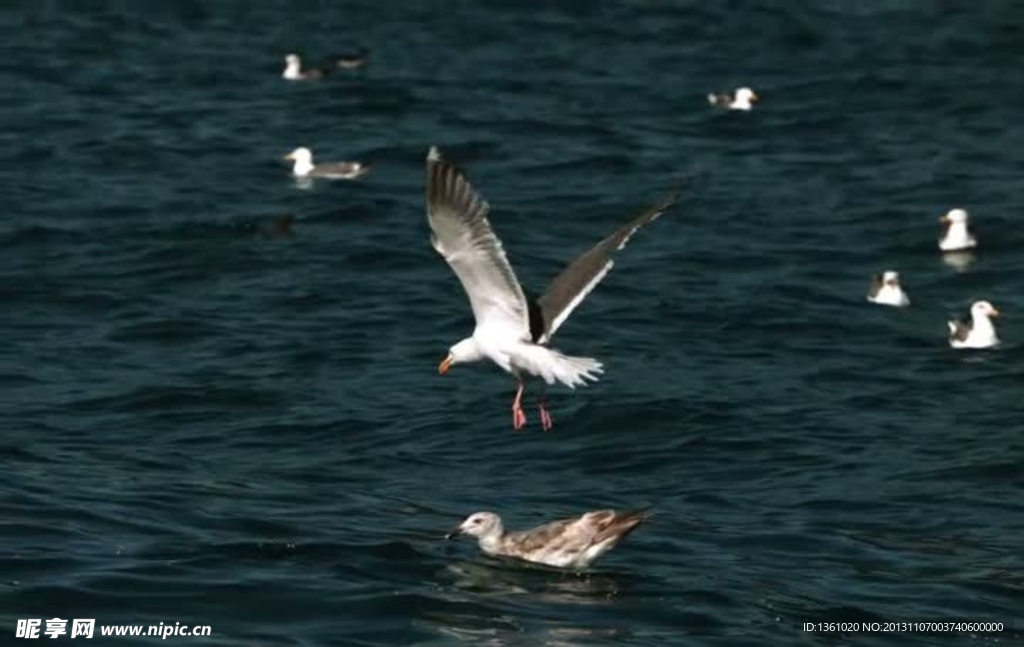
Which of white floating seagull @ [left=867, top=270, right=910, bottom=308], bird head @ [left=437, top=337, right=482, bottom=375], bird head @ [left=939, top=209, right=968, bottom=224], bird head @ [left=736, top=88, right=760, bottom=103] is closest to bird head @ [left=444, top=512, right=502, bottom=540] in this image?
bird head @ [left=437, top=337, right=482, bottom=375]

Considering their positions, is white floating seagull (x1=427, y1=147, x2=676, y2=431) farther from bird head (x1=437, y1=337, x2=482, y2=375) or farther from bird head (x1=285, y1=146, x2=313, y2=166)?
bird head (x1=285, y1=146, x2=313, y2=166)

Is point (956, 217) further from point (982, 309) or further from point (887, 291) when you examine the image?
point (982, 309)

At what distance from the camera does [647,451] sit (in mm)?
18703

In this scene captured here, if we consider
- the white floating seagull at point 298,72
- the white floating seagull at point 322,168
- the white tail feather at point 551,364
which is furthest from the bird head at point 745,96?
the white tail feather at point 551,364

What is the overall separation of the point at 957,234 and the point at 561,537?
455 inches

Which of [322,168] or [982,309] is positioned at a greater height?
[322,168]

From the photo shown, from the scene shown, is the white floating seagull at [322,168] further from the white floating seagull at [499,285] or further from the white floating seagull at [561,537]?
the white floating seagull at [561,537]

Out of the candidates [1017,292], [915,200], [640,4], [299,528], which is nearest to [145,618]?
→ [299,528]

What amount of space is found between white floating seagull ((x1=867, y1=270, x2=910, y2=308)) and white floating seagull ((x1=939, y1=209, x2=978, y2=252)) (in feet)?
5.72

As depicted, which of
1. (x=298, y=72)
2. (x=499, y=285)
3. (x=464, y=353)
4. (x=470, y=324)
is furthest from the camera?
(x=298, y=72)

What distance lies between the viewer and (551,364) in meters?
14.6

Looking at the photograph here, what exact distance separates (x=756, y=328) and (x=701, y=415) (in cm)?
299

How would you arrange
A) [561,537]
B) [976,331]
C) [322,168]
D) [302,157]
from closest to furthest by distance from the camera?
[561,537] → [976,331] → [322,168] → [302,157]

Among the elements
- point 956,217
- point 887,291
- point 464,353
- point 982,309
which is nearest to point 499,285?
point 464,353
